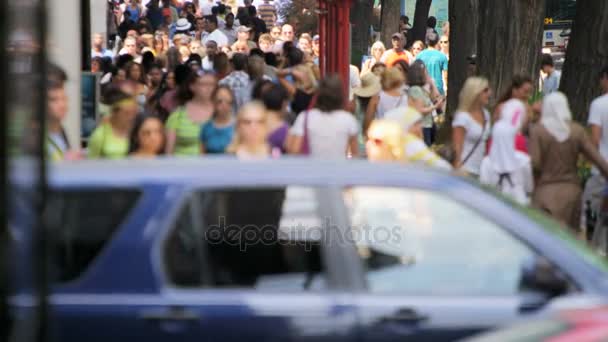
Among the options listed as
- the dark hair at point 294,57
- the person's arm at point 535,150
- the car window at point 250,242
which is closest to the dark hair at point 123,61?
the dark hair at point 294,57

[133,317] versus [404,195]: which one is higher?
[404,195]

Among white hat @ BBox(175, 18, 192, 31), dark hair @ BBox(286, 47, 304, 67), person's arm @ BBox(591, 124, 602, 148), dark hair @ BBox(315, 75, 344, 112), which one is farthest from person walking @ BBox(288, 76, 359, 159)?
white hat @ BBox(175, 18, 192, 31)

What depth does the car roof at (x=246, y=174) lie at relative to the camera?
6.02 m

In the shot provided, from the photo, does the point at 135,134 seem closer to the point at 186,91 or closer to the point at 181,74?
the point at 186,91

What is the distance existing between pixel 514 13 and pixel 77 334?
1556 centimetres

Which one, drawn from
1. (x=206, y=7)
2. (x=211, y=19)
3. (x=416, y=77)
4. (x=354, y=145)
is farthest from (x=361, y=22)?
(x=354, y=145)

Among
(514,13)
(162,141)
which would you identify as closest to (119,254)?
(162,141)

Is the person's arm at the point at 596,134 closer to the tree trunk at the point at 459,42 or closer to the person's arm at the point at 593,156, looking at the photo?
the person's arm at the point at 593,156

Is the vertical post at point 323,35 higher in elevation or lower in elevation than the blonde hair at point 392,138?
higher

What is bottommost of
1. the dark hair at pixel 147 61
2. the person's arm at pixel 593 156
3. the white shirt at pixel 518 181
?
the white shirt at pixel 518 181

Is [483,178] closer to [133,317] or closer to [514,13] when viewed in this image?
[133,317]

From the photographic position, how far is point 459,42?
2572 centimetres

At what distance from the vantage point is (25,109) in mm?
3350

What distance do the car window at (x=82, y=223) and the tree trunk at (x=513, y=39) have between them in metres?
14.9
